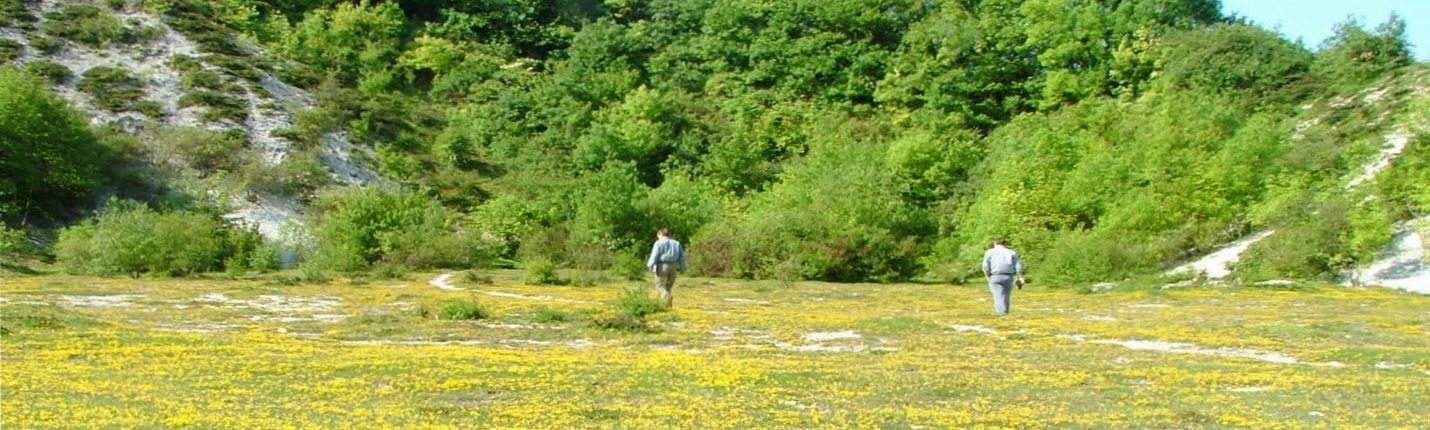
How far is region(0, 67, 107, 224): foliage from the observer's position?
54.7m

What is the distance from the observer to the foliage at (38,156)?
5469 cm

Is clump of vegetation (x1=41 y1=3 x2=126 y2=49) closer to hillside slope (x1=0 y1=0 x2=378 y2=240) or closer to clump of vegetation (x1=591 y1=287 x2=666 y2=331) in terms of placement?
hillside slope (x1=0 y1=0 x2=378 y2=240)

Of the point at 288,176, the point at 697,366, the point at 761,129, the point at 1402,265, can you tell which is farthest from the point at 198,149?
the point at 697,366

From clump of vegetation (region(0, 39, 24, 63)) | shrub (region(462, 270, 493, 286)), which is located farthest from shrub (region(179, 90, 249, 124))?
shrub (region(462, 270, 493, 286))

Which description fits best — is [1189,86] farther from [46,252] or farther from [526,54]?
[46,252]

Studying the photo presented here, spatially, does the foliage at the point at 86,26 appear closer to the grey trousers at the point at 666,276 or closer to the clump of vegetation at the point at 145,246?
the clump of vegetation at the point at 145,246

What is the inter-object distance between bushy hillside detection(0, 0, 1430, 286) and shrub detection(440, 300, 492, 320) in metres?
23.4

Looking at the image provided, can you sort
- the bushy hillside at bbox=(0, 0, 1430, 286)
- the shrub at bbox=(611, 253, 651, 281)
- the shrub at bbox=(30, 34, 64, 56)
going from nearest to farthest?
1. the shrub at bbox=(611, 253, 651, 281)
2. the bushy hillside at bbox=(0, 0, 1430, 286)
3. the shrub at bbox=(30, 34, 64, 56)

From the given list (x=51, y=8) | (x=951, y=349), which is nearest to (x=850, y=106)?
(x=51, y=8)

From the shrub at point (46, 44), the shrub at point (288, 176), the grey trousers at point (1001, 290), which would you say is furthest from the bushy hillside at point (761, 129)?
the grey trousers at point (1001, 290)

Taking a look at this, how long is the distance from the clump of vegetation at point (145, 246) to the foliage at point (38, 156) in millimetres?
9819

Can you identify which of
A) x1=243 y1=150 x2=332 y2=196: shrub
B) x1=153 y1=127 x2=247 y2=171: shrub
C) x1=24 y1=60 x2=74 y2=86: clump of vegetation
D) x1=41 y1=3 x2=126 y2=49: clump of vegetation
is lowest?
x1=243 y1=150 x2=332 y2=196: shrub

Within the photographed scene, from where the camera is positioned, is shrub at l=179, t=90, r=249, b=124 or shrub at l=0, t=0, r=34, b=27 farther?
shrub at l=0, t=0, r=34, b=27

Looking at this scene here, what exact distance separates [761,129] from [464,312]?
167 ft
